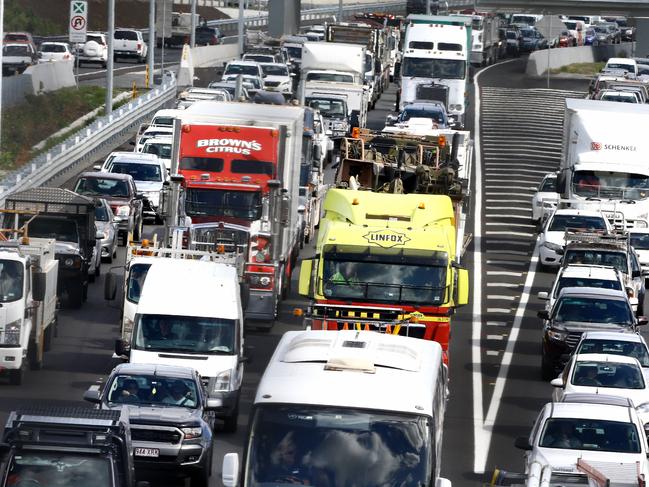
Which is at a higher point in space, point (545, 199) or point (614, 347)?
point (614, 347)

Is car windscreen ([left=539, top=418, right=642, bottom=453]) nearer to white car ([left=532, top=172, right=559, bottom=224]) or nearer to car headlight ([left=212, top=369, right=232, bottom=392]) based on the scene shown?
car headlight ([left=212, top=369, right=232, bottom=392])

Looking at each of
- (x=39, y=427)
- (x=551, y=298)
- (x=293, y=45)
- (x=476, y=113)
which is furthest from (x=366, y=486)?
(x=293, y=45)

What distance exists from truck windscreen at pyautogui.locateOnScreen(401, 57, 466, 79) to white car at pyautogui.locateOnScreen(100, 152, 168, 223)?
71.8 ft

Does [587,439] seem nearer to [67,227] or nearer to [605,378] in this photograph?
[605,378]

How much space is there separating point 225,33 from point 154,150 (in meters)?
70.7

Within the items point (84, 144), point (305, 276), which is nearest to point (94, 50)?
point (84, 144)

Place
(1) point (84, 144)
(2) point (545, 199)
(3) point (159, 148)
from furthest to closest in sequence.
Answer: (1) point (84, 144), (3) point (159, 148), (2) point (545, 199)

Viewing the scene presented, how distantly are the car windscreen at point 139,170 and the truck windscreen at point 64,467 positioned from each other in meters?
30.8

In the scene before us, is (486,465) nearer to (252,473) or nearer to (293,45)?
(252,473)

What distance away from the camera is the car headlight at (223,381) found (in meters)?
27.1

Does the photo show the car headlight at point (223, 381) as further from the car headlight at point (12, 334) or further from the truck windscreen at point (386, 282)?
the car headlight at point (12, 334)

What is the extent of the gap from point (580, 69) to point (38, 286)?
7227cm

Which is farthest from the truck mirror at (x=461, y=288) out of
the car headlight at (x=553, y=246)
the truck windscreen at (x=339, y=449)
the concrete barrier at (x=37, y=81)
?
the concrete barrier at (x=37, y=81)

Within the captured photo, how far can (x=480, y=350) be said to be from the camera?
116 feet
